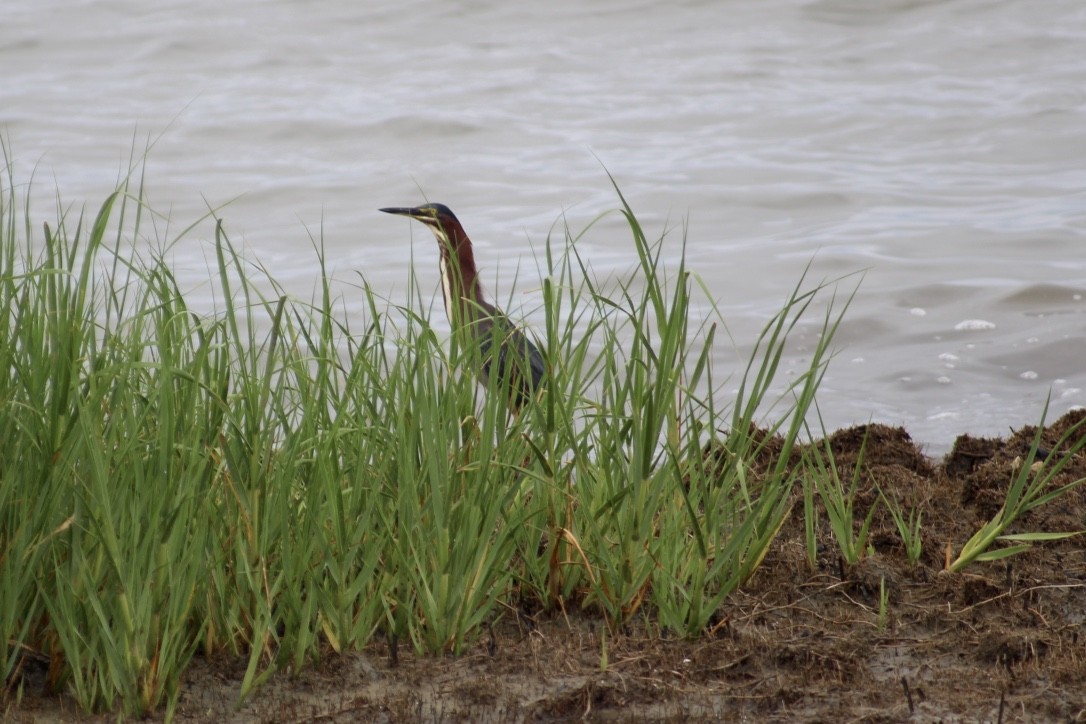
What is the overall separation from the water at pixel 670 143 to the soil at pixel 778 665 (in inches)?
Result: 89.3

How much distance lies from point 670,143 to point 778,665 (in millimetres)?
8749

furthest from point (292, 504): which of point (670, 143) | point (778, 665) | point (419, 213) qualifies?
point (670, 143)

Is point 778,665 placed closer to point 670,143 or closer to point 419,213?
point 419,213

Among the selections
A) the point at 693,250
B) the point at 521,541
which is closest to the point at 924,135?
the point at 693,250

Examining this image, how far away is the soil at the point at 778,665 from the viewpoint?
2.03 meters

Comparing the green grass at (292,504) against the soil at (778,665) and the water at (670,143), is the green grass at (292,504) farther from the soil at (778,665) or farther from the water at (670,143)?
the water at (670,143)

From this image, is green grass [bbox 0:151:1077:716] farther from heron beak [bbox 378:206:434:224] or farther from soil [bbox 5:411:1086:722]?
heron beak [bbox 378:206:434:224]

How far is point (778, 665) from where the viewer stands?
2.20 m

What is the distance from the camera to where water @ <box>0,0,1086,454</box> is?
22.1 feet

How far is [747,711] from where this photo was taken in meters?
2.04

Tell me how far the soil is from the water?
2269mm

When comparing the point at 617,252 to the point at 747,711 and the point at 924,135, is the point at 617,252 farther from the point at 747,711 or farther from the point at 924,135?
the point at 747,711

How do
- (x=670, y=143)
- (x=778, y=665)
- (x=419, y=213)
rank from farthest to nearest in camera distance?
(x=670, y=143)
(x=419, y=213)
(x=778, y=665)

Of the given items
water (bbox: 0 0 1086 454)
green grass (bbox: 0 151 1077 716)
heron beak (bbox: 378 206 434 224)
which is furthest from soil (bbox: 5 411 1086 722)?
heron beak (bbox: 378 206 434 224)
